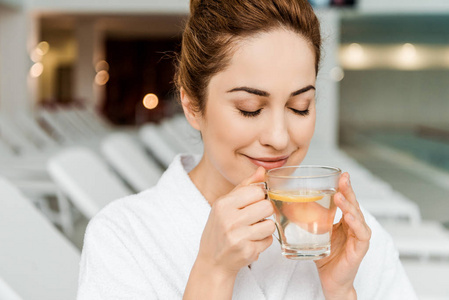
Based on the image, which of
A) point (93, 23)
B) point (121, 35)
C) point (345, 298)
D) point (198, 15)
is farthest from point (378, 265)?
point (121, 35)

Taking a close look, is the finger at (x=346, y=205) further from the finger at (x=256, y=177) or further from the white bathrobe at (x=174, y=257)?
the white bathrobe at (x=174, y=257)

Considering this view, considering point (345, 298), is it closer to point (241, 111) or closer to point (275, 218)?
point (275, 218)

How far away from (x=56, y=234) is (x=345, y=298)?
3.27 ft

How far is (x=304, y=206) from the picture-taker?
793 mm

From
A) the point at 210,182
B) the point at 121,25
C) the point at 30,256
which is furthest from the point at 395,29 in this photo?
the point at 210,182

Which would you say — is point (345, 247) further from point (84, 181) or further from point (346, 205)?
point (84, 181)

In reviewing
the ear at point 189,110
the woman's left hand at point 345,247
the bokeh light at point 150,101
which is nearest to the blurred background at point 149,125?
the bokeh light at point 150,101

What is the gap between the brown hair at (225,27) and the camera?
1.00m

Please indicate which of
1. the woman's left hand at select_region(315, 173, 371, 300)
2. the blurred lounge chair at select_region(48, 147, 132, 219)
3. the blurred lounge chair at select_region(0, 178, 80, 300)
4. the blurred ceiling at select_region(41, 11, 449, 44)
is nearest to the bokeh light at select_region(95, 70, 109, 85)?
the blurred ceiling at select_region(41, 11, 449, 44)

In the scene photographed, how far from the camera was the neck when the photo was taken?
1163 millimetres

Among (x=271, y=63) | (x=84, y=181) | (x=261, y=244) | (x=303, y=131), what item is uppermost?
(x=271, y=63)

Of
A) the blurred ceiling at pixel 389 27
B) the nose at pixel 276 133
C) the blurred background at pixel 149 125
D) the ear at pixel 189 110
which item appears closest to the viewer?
the nose at pixel 276 133

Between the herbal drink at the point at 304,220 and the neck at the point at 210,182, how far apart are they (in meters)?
0.34

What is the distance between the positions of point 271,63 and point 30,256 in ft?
2.90
